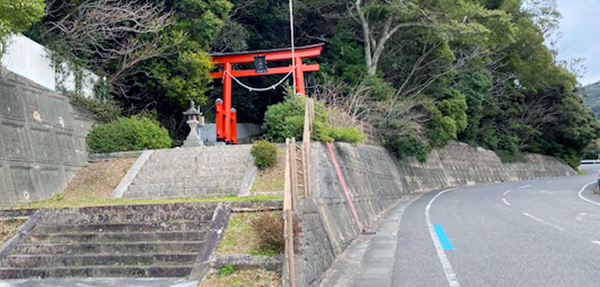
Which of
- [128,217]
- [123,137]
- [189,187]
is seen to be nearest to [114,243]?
[128,217]

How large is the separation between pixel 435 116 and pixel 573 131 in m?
23.5

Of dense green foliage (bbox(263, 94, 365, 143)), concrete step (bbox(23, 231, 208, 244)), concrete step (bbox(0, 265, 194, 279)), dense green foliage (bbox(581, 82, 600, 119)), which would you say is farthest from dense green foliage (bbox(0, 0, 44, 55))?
dense green foliage (bbox(581, 82, 600, 119))

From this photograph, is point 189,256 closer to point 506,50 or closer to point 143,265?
point 143,265

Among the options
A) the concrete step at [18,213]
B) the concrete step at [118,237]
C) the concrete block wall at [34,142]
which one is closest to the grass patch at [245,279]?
the concrete step at [118,237]

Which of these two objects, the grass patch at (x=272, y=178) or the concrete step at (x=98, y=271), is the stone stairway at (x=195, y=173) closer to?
the grass patch at (x=272, y=178)

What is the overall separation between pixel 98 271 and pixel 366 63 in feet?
72.9

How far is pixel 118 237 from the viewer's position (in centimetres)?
872

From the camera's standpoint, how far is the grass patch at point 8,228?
9.09 m

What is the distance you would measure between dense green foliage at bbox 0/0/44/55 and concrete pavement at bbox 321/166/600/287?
8332 mm

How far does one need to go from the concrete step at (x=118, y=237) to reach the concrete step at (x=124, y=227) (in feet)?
0.40

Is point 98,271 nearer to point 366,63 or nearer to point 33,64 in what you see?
point 33,64

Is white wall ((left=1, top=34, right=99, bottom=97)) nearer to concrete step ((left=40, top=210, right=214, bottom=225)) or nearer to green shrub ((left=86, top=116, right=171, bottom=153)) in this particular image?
green shrub ((left=86, top=116, right=171, bottom=153))

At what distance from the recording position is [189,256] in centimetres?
794

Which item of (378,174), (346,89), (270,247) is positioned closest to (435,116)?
(346,89)
